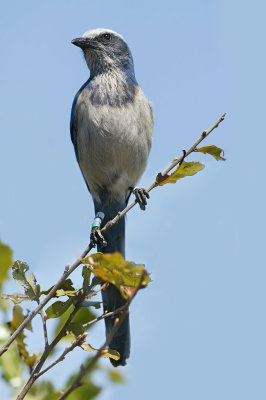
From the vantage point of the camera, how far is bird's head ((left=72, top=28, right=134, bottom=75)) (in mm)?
5371

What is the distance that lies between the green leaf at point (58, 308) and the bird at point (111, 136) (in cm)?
198

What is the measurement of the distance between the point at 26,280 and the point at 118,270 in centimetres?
75

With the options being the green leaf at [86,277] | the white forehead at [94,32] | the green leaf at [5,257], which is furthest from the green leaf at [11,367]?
the white forehead at [94,32]

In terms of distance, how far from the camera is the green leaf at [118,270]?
1727mm

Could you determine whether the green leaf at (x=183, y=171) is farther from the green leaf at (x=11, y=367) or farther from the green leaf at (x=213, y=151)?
the green leaf at (x=11, y=367)

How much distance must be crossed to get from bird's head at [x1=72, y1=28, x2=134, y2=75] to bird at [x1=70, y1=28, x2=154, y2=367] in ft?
0.06

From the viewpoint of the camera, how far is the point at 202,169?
2639 mm

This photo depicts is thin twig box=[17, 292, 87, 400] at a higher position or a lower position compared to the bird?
lower

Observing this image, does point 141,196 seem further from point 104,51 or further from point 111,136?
point 104,51

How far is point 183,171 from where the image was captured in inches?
104

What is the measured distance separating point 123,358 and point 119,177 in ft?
5.82

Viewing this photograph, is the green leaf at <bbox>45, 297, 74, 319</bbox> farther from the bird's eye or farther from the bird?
the bird's eye

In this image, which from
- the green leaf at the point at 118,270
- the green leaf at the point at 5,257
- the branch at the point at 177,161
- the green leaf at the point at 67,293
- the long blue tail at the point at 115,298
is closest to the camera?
the green leaf at the point at 5,257

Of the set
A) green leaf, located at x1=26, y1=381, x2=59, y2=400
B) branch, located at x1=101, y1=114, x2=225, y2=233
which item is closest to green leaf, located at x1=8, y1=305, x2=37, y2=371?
green leaf, located at x1=26, y1=381, x2=59, y2=400
